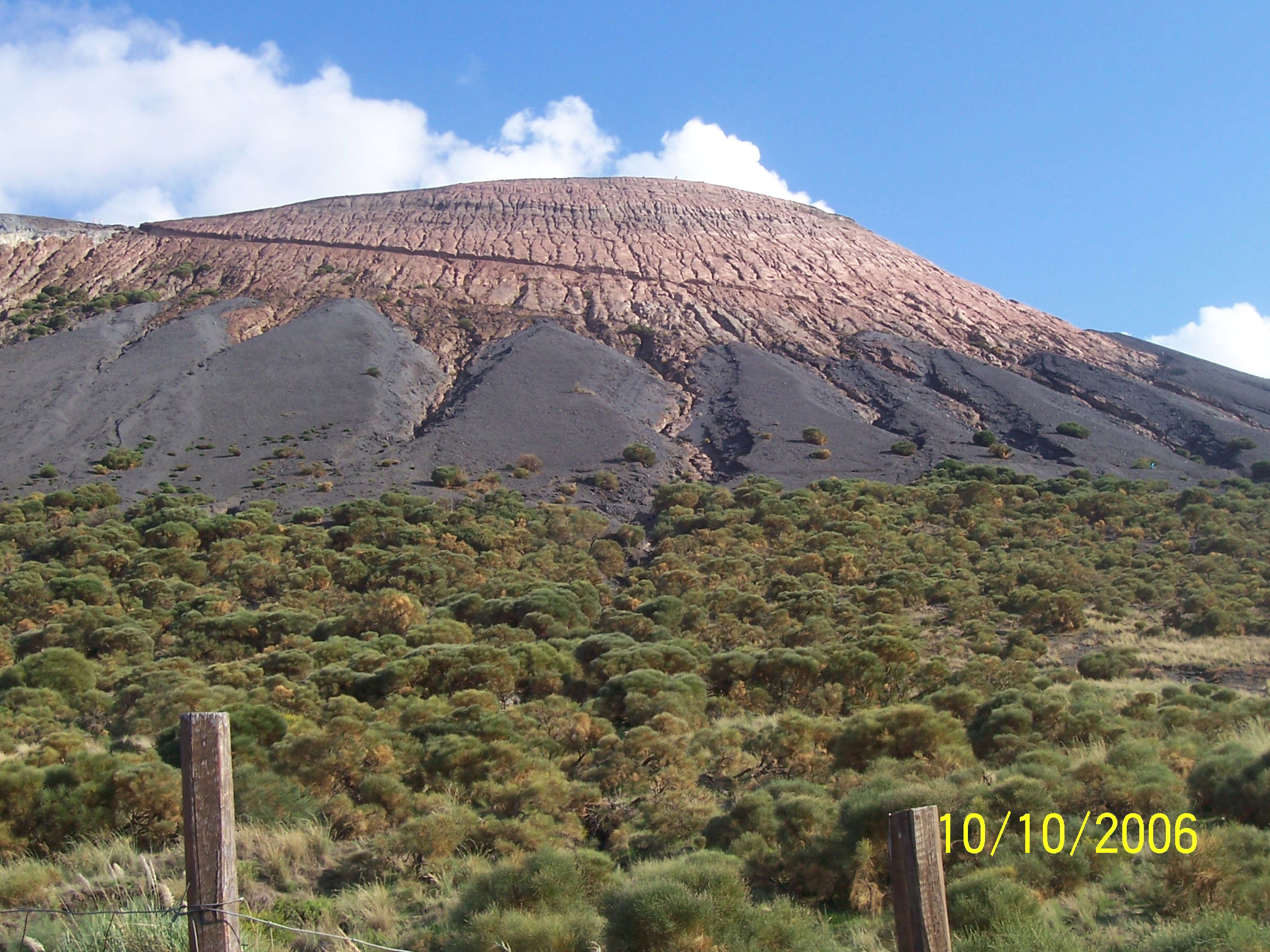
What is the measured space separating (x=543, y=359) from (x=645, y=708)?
126 feet

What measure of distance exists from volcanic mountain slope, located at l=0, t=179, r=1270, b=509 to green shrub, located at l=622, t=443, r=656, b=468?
15.5 inches

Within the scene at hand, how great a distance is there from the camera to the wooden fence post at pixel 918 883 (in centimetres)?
368

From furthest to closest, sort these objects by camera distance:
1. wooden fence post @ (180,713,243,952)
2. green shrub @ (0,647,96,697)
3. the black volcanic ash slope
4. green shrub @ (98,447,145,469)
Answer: the black volcanic ash slope → green shrub @ (98,447,145,469) → green shrub @ (0,647,96,697) → wooden fence post @ (180,713,243,952)

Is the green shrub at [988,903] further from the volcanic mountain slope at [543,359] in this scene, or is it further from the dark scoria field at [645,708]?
the volcanic mountain slope at [543,359]

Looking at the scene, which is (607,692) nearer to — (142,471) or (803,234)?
(142,471)

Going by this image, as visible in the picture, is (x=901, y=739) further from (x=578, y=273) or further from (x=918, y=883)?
(x=578, y=273)

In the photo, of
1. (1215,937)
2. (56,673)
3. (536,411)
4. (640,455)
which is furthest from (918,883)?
(536,411)

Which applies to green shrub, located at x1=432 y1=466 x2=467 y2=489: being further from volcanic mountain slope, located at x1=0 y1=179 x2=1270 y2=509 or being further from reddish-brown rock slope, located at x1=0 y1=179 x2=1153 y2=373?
reddish-brown rock slope, located at x1=0 y1=179 x2=1153 y2=373

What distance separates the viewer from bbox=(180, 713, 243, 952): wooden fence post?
402cm

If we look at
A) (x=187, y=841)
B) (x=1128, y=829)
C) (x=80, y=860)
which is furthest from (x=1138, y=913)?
(x=80, y=860)

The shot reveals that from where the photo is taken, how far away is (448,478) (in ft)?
130

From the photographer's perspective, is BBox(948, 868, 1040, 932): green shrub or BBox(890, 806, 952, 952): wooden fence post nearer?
BBox(890, 806, 952, 952): wooden fence post

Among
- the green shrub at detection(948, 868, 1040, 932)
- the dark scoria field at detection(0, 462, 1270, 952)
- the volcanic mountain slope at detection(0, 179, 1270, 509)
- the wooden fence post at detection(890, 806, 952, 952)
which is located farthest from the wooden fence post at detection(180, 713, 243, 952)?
the volcanic mountain slope at detection(0, 179, 1270, 509)

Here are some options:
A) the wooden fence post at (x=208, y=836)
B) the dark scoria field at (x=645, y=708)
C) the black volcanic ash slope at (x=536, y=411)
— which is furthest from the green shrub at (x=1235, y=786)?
the black volcanic ash slope at (x=536, y=411)
